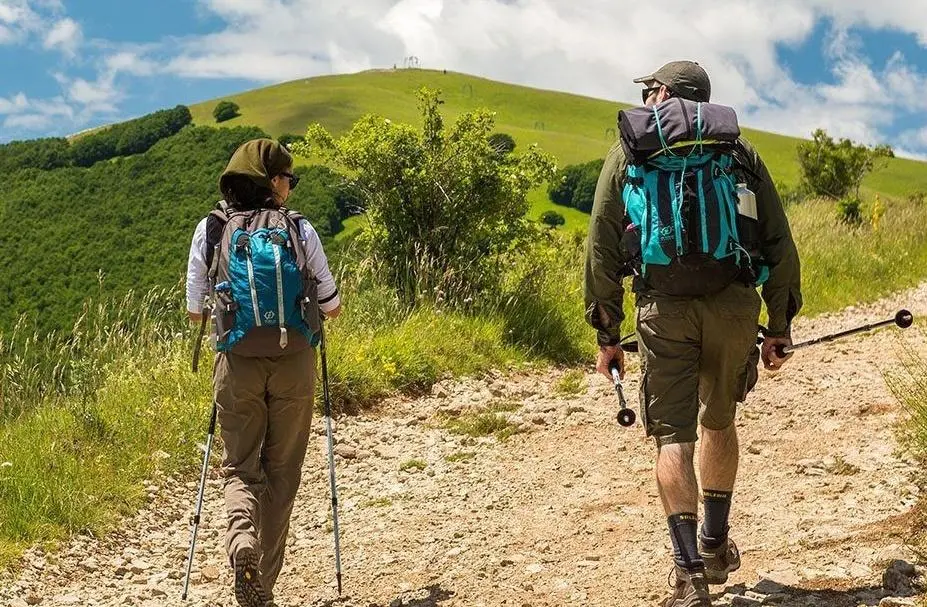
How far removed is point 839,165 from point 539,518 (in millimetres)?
20619

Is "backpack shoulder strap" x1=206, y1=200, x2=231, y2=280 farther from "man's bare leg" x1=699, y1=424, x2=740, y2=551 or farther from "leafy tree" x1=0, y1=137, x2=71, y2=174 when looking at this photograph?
"leafy tree" x1=0, y1=137, x2=71, y2=174

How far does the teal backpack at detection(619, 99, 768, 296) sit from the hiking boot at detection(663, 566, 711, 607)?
108 cm

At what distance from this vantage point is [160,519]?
5.90 meters

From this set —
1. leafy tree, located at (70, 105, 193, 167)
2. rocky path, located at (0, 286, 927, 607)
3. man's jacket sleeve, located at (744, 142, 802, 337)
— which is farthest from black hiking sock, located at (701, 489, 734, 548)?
leafy tree, located at (70, 105, 193, 167)

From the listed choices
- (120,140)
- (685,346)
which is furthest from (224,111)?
(685,346)

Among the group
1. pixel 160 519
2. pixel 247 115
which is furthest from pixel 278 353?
pixel 247 115

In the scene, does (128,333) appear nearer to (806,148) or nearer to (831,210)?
(831,210)

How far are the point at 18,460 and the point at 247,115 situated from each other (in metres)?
105

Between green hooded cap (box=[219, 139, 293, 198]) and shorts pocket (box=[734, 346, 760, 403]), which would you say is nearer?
shorts pocket (box=[734, 346, 760, 403])

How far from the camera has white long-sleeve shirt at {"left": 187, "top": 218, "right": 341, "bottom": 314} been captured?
4.33 m

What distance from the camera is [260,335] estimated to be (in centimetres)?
414

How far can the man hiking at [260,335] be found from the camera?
13.5 feet

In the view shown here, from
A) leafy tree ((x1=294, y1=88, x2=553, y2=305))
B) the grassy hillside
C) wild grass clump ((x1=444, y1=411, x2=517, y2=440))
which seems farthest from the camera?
the grassy hillside

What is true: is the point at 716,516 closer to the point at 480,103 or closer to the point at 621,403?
the point at 621,403
